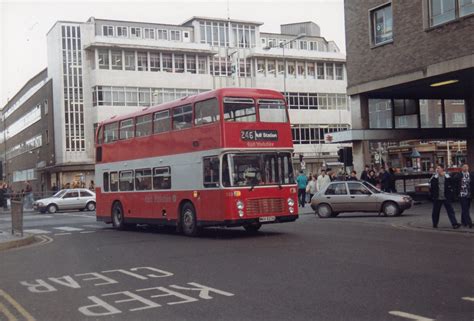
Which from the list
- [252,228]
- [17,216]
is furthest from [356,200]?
[17,216]

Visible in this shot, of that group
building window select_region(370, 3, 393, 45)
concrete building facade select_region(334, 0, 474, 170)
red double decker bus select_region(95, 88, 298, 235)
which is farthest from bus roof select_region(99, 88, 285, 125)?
building window select_region(370, 3, 393, 45)

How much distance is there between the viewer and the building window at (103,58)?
199 feet

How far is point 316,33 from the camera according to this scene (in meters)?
81.9

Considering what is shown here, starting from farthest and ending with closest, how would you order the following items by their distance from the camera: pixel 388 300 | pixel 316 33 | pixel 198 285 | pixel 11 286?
pixel 316 33 < pixel 11 286 < pixel 198 285 < pixel 388 300

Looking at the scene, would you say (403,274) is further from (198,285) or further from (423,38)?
(423,38)

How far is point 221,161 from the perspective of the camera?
15.9 meters

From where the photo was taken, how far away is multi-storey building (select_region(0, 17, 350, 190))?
200 ft

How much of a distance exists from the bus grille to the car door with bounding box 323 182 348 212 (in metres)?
6.61

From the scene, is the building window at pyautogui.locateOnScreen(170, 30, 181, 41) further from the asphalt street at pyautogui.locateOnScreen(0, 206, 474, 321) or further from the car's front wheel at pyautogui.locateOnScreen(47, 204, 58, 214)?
the asphalt street at pyautogui.locateOnScreen(0, 206, 474, 321)

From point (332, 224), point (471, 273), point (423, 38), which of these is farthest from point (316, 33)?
point (471, 273)

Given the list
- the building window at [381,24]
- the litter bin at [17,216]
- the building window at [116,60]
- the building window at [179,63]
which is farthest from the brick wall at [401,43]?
the building window at [179,63]

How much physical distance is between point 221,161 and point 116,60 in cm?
4776

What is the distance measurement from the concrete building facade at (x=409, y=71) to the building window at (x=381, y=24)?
0.04 meters

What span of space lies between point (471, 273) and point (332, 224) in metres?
10.8
